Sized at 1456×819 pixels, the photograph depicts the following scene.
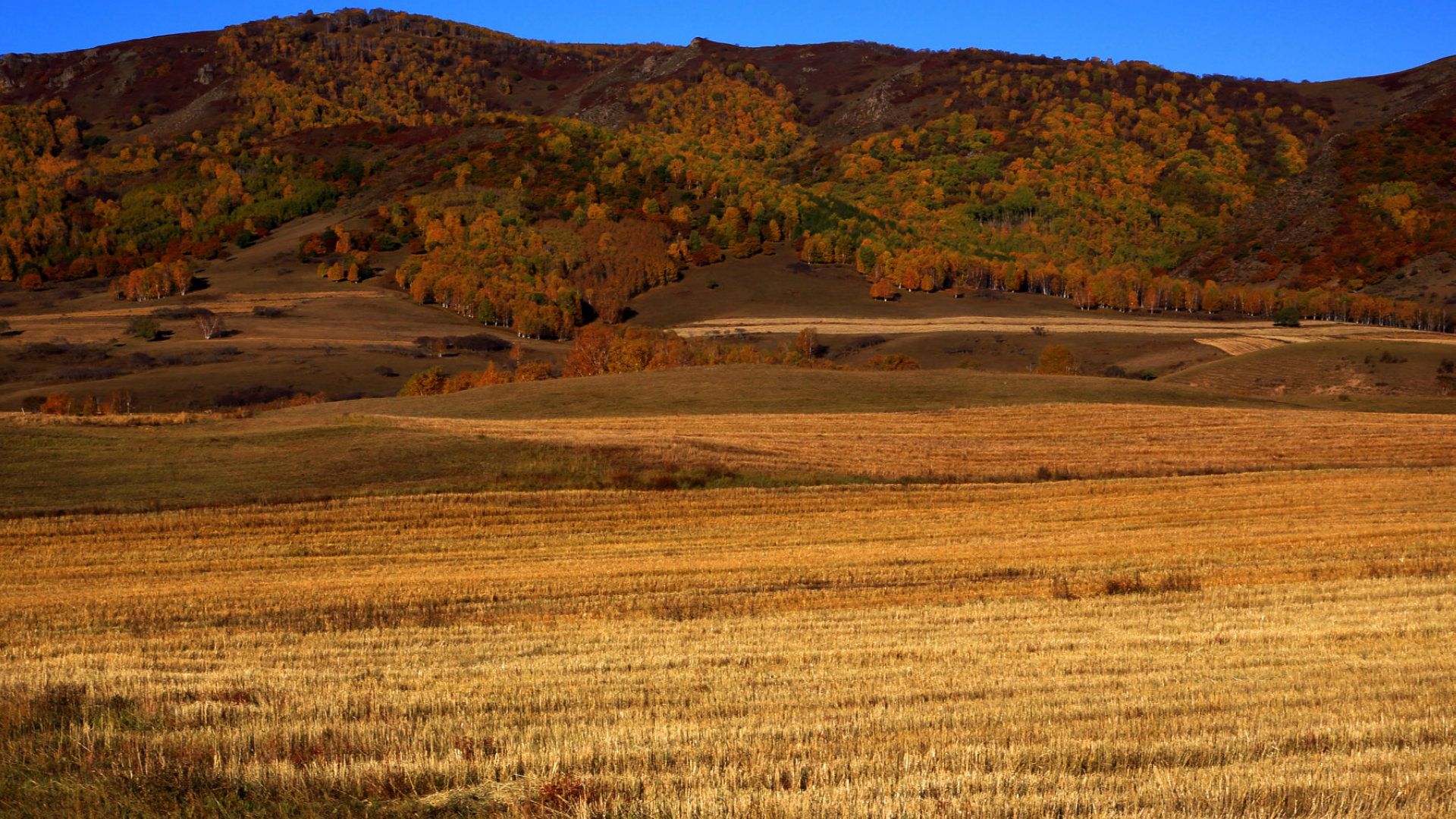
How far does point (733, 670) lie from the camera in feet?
38.4

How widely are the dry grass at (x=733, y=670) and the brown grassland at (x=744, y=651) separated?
0.05 meters

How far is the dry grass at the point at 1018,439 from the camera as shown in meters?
37.5

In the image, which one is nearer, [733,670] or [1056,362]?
[733,670]

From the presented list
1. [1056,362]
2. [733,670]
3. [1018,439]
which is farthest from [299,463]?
[1056,362]

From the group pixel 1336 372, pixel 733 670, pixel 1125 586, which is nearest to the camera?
pixel 733 670

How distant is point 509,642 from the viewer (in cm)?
1390

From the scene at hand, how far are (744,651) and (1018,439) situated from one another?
3491 centimetres

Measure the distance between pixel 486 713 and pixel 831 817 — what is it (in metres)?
4.13

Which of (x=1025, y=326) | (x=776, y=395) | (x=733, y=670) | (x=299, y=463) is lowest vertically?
(x=299, y=463)

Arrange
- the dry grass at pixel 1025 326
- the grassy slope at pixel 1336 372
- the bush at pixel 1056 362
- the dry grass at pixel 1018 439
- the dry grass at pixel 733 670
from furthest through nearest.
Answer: the dry grass at pixel 1025 326
the bush at pixel 1056 362
the grassy slope at pixel 1336 372
the dry grass at pixel 1018 439
the dry grass at pixel 733 670

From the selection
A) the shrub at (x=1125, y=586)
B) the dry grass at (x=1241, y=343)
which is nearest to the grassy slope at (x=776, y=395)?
the dry grass at (x=1241, y=343)

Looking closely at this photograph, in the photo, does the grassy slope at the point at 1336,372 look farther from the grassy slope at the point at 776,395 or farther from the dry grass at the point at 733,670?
the dry grass at the point at 733,670

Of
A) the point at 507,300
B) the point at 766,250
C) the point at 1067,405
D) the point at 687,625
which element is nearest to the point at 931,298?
the point at 766,250

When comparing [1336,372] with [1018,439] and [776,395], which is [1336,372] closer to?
[1018,439]
